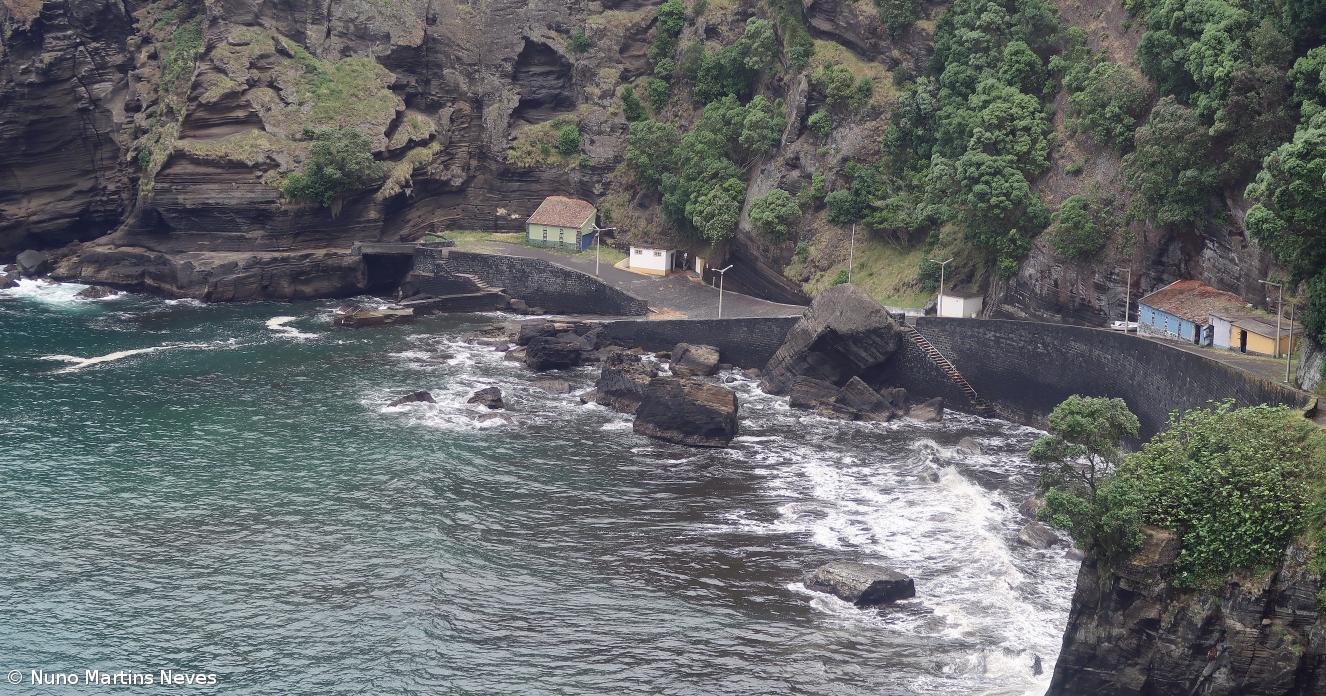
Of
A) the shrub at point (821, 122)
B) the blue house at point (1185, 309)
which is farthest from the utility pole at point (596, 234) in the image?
the blue house at point (1185, 309)

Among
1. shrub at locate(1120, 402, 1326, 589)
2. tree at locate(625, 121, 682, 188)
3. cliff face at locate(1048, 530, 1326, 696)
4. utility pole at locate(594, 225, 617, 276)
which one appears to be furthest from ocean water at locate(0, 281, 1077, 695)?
tree at locate(625, 121, 682, 188)

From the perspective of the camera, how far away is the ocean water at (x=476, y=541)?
1599 inches

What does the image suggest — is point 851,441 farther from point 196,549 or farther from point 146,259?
point 146,259

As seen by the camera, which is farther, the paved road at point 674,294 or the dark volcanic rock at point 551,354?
Answer: the paved road at point 674,294

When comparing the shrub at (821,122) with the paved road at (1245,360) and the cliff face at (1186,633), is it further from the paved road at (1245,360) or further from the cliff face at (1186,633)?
the cliff face at (1186,633)

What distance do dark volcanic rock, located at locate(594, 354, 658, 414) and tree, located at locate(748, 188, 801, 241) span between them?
57.9 feet

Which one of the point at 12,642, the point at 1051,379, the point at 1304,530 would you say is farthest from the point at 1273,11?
the point at 12,642

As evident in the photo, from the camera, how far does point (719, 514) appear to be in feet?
176

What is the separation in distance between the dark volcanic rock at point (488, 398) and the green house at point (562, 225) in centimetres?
3107

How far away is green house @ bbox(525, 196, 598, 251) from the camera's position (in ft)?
324

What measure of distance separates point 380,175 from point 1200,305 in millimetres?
61980

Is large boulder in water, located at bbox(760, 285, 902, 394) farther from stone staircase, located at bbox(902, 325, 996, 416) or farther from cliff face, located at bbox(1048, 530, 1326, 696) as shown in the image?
cliff face, located at bbox(1048, 530, 1326, 696)

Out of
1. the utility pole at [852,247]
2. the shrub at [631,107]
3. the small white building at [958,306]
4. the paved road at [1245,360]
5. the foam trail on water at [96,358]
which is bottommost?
the foam trail on water at [96,358]

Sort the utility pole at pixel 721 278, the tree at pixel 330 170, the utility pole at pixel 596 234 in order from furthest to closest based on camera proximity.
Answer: the tree at pixel 330 170 < the utility pole at pixel 596 234 < the utility pole at pixel 721 278
